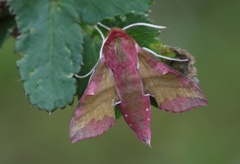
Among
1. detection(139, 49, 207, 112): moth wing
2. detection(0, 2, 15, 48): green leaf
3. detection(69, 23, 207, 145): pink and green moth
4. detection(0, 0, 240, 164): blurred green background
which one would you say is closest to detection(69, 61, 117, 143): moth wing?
detection(69, 23, 207, 145): pink and green moth

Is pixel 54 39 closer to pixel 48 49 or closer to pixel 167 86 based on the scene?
pixel 48 49

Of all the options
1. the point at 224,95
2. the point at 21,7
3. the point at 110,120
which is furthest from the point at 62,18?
the point at 224,95

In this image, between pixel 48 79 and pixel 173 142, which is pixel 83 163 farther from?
pixel 48 79

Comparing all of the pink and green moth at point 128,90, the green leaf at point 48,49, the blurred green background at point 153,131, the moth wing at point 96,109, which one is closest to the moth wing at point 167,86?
the pink and green moth at point 128,90

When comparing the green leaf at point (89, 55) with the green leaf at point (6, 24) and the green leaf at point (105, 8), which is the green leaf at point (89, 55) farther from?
the green leaf at point (6, 24)

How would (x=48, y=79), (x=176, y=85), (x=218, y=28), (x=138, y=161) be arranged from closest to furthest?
(x=48, y=79) < (x=176, y=85) < (x=138, y=161) < (x=218, y=28)

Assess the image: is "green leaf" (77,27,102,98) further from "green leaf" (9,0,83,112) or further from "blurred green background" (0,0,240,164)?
"blurred green background" (0,0,240,164)
